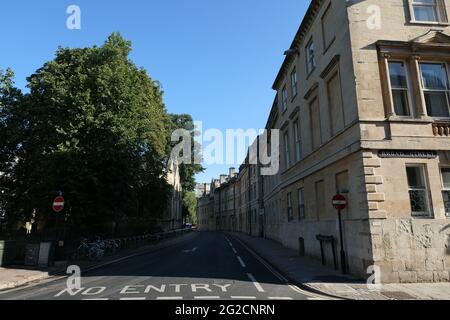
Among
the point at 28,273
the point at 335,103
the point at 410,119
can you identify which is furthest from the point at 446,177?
the point at 28,273

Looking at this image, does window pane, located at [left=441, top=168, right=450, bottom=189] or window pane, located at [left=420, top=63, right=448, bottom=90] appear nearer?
window pane, located at [left=441, top=168, right=450, bottom=189]

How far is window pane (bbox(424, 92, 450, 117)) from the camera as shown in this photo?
13.4m

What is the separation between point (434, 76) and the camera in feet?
44.7

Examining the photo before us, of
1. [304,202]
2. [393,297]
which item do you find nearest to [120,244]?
[304,202]

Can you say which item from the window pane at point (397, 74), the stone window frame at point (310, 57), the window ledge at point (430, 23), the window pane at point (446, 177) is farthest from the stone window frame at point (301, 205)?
the window ledge at point (430, 23)

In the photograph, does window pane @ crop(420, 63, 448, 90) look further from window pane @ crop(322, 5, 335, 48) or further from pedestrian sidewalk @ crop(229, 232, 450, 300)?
pedestrian sidewalk @ crop(229, 232, 450, 300)

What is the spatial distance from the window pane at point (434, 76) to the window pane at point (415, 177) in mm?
3236

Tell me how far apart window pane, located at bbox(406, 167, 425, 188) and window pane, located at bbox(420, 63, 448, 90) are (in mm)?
3236

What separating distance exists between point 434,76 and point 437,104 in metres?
1.08

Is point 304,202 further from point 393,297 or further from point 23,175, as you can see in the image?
point 23,175

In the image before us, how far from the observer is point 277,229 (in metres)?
31.9

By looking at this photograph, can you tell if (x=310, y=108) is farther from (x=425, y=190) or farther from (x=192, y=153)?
(x=192, y=153)

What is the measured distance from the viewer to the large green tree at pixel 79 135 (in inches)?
808

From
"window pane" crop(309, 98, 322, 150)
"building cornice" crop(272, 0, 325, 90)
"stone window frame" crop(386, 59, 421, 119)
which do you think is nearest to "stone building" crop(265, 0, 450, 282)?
"stone window frame" crop(386, 59, 421, 119)
